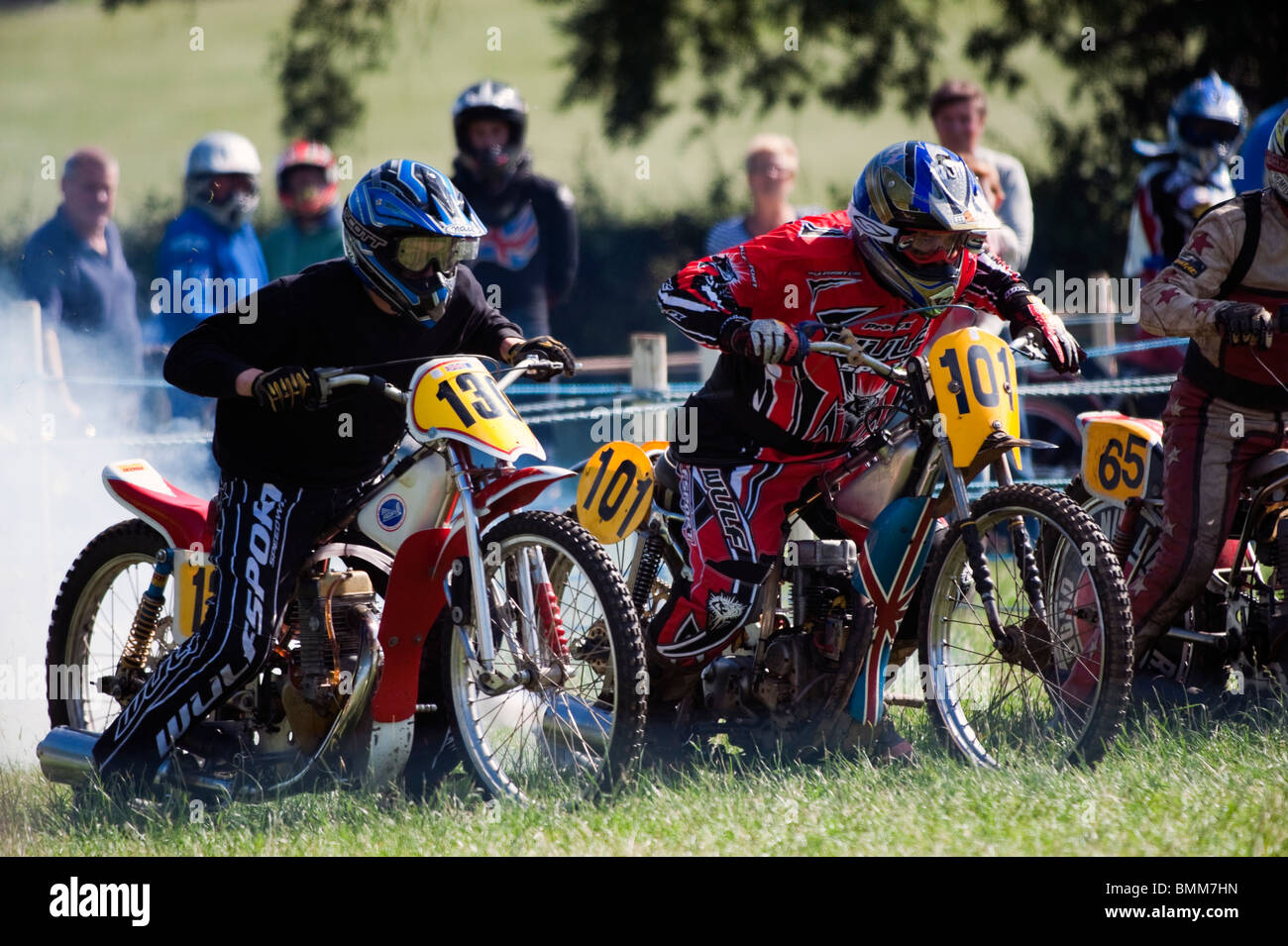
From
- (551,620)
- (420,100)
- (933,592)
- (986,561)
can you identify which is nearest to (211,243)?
(551,620)

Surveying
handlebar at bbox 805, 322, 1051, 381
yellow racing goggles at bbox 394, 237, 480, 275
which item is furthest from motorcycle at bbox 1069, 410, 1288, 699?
yellow racing goggles at bbox 394, 237, 480, 275

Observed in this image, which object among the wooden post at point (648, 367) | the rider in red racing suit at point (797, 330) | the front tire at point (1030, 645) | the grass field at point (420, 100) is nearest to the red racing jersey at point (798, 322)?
the rider in red racing suit at point (797, 330)

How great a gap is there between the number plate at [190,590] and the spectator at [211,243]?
3.01m

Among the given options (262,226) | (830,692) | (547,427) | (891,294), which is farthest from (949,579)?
(262,226)

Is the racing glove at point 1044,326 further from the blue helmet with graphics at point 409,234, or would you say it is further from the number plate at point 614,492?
the blue helmet with graphics at point 409,234

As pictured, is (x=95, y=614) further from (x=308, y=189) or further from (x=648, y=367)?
(x=308, y=189)

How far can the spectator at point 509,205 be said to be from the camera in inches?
361

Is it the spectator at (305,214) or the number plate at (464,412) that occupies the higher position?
the spectator at (305,214)

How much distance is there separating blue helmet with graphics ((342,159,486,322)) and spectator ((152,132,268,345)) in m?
3.32

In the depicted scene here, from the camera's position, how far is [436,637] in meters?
5.02

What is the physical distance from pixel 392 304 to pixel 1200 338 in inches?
100

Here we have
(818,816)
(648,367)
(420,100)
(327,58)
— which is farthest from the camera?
(420,100)

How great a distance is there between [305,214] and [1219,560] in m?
5.92

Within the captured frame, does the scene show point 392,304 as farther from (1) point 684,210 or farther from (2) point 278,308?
(1) point 684,210
